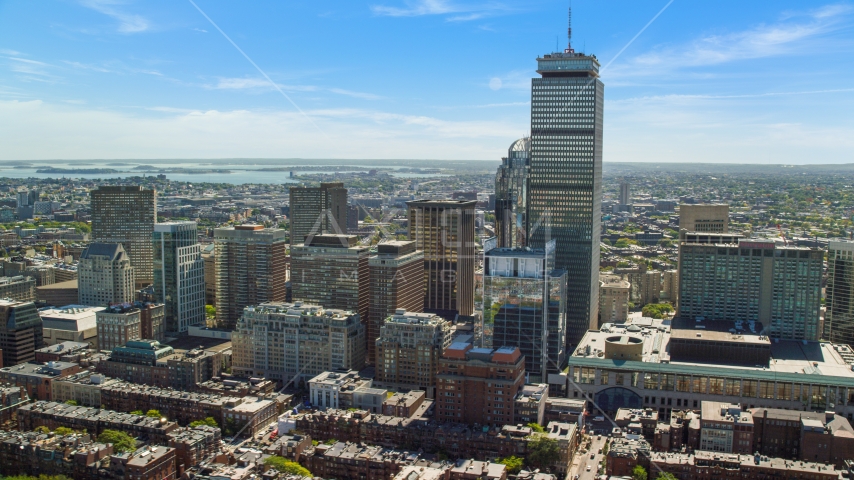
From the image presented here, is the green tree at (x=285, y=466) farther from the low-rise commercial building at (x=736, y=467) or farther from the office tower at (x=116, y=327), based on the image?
the office tower at (x=116, y=327)

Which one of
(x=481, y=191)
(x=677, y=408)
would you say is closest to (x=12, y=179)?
(x=481, y=191)

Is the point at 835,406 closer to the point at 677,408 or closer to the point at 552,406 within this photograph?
the point at 677,408

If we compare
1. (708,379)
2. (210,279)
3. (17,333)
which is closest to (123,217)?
(210,279)

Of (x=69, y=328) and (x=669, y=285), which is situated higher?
(x=669, y=285)

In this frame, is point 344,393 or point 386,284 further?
point 386,284

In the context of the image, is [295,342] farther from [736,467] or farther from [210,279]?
[736,467]

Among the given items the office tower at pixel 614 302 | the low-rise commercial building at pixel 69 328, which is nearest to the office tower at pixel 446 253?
the office tower at pixel 614 302

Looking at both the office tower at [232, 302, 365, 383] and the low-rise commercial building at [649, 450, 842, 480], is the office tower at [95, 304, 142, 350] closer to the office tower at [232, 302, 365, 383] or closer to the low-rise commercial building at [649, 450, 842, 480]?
the office tower at [232, 302, 365, 383]
